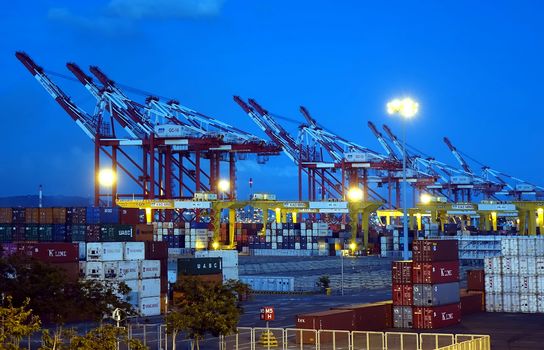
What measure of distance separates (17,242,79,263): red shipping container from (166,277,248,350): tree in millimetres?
17536

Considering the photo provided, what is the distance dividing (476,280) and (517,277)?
10.3 ft

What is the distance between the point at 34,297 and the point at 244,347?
8.09 meters

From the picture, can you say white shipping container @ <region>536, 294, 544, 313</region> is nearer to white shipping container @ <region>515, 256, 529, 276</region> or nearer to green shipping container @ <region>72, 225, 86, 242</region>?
white shipping container @ <region>515, 256, 529, 276</region>

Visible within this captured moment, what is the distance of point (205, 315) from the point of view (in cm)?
2994

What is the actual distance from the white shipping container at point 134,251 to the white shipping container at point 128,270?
78 cm

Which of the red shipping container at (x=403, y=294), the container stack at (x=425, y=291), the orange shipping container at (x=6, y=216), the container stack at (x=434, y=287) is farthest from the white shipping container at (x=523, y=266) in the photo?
the orange shipping container at (x=6, y=216)

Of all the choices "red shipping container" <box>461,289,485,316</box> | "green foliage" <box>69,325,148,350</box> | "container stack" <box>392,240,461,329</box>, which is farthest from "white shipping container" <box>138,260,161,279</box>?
"green foliage" <box>69,325,148,350</box>

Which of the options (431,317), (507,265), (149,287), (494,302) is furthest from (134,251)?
(507,265)

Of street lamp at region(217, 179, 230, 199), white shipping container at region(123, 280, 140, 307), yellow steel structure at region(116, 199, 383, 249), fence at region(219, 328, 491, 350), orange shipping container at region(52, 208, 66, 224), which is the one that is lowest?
fence at region(219, 328, 491, 350)

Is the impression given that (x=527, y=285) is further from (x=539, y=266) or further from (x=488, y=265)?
(x=488, y=265)

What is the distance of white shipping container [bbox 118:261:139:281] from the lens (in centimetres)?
4916

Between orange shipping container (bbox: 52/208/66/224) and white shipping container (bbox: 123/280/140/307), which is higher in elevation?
orange shipping container (bbox: 52/208/66/224)

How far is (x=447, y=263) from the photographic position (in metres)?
44.7

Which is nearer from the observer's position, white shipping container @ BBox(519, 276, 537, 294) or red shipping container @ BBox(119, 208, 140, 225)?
white shipping container @ BBox(519, 276, 537, 294)
